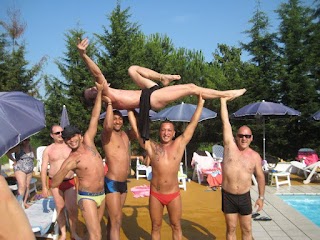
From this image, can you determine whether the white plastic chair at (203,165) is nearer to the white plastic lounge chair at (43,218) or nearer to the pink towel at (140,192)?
the pink towel at (140,192)

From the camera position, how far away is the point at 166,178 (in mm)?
4020

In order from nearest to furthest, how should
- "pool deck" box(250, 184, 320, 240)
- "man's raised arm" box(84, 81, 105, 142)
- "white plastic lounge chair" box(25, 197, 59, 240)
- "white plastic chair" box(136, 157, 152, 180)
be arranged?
"man's raised arm" box(84, 81, 105, 142)
"white plastic lounge chair" box(25, 197, 59, 240)
"pool deck" box(250, 184, 320, 240)
"white plastic chair" box(136, 157, 152, 180)

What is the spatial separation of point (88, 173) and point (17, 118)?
1.26 m

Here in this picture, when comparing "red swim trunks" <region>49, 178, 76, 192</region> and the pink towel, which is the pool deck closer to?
"red swim trunks" <region>49, 178, 76, 192</region>

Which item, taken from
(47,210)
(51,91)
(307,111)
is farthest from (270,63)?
(47,210)

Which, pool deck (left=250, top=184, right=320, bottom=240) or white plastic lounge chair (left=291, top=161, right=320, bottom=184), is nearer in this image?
pool deck (left=250, top=184, right=320, bottom=240)

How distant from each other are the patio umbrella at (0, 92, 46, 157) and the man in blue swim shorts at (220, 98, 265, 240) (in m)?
2.52

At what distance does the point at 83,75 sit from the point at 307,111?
1054 centimetres

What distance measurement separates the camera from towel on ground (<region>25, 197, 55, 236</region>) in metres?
4.99

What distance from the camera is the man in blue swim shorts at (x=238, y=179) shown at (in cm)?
394

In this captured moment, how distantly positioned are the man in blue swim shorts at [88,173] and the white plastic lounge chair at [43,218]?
138 centimetres

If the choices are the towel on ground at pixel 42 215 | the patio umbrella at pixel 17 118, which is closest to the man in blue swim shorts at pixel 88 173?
the patio umbrella at pixel 17 118

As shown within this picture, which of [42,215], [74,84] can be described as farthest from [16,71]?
[42,215]

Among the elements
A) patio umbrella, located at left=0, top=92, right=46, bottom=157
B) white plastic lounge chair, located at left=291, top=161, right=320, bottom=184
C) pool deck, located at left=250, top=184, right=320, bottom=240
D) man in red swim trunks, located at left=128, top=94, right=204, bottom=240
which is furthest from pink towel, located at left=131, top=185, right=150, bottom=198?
white plastic lounge chair, located at left=291, top=161, right=320, bottom=184
